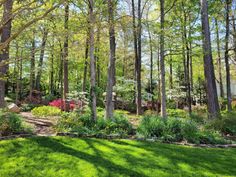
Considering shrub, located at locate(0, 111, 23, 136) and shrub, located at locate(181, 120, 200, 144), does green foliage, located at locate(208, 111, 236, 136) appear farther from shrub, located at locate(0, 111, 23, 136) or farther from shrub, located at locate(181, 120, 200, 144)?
shrub, located at locate(0, 111, 23, 136)

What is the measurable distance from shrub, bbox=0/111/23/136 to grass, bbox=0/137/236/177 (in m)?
0.63

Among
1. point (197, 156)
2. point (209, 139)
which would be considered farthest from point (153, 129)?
point (197, 156)

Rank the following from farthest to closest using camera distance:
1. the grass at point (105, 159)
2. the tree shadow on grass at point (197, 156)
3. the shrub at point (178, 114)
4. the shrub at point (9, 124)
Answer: the shrub at point (178, 114) < the shrub at point (9, 124) < the tree shadow on grass at point (197, 156) < the grass at point (105, 159)

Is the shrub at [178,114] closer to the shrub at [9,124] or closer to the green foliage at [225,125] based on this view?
the green foliage at [225,125]

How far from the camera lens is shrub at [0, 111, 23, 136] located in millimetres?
5605

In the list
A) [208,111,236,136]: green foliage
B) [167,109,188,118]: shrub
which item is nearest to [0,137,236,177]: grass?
[208,111,236,136]: green foliage

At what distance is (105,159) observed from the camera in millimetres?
4352

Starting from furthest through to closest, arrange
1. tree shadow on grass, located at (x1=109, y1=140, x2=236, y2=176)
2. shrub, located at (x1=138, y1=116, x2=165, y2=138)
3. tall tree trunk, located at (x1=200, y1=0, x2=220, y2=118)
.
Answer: tall tree trunk, located at (x1=200, y1=0, x2=220, y2=118) < shrub, located at (x1=138, y1=116, x2=165, y2=138) < tree shadow on grass, located at (x1=109, y1=140, x2=236, y2=176)

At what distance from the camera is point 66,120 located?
21.1 ft

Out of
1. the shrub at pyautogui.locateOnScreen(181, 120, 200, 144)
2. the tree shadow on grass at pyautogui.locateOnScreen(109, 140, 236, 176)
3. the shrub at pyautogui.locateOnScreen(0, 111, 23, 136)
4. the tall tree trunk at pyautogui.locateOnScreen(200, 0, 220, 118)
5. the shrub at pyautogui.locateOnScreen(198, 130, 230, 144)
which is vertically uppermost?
the tall tree trunk at pyautogui.locateOnScreen(200, 0, 220, 118)

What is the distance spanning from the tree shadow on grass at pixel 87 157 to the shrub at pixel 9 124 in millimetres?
806

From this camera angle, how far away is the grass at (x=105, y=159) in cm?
388

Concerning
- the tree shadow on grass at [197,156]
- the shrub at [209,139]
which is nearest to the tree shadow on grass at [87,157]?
the tree shadow on grass at [197,156]

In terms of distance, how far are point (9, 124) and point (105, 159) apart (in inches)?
109
